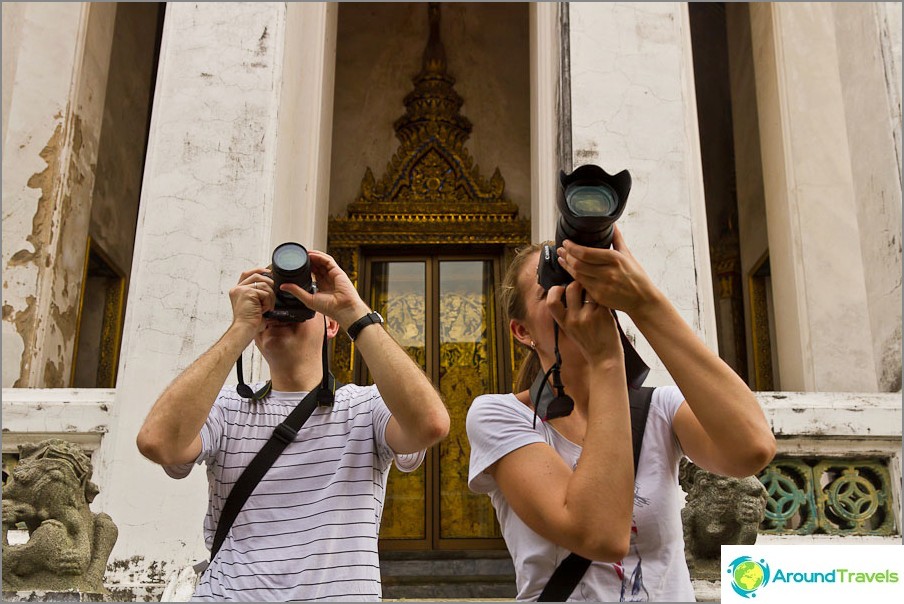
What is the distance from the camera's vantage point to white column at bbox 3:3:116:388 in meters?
6.14

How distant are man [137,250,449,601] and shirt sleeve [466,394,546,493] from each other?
25cm

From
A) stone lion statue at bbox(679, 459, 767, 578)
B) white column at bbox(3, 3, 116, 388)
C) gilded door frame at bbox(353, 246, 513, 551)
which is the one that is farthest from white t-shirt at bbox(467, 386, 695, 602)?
gilded door frame at bbox(353, 246, 513, 551)

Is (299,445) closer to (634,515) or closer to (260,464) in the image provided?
(260,464)

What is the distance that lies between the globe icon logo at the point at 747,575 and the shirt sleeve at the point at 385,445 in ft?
3.00

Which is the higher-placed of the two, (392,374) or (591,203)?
(591,203)

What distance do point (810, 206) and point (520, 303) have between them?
189 inches

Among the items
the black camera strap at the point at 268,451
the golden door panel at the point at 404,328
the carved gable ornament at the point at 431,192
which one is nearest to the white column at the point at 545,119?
the carved gable ornament at the point at 431,192

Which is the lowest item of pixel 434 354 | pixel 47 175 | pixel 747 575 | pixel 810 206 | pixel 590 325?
pixel 747 575

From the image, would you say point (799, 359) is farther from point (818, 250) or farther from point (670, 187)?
point (670, 187)

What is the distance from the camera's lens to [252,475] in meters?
2.35

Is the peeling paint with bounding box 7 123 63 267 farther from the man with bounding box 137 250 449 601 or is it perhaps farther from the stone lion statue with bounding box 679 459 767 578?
the stone lion statue with bounding box 679 459 767 578

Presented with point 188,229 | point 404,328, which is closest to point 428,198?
point 404,328

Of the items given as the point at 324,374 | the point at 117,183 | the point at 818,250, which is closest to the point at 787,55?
the point at 818,250

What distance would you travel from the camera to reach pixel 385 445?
244 centimetres
